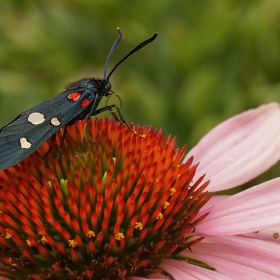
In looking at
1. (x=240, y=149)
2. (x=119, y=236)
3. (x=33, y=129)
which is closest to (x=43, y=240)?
(x=119, y=236)

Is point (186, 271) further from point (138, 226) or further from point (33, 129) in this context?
point (33, 129)

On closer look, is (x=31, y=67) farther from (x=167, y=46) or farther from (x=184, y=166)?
(x=184, y=166)

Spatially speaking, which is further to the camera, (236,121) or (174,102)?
(174,102)

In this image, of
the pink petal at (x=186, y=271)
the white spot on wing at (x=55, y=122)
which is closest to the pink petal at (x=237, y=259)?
the pink petal at (x=186, y=271)

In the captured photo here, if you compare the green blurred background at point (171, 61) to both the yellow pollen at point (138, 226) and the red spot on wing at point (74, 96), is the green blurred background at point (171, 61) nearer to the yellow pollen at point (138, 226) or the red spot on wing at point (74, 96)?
the red spot on wing at point (74, 96)

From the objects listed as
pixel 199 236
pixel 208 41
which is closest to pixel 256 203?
pixel 199 236

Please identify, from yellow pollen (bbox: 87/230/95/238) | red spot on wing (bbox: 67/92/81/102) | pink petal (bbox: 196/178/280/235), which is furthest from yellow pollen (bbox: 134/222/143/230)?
red spot on wing (bbox: 67/92/81/102)

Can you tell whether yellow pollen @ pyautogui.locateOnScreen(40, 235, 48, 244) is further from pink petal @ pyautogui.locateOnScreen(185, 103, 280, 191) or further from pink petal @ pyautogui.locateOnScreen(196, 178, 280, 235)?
pink petal @ pyautogui.locateOnScreen(185, 103, 280, 191)
